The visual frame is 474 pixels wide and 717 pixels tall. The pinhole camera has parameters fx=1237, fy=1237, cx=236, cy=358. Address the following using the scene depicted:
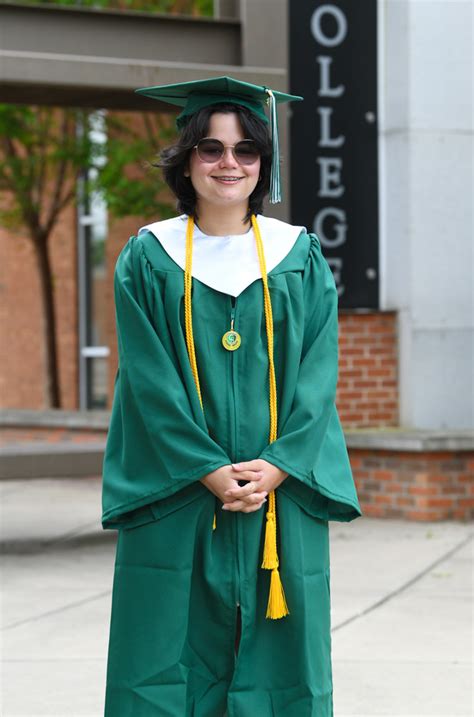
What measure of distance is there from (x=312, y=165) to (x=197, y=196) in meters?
5.43

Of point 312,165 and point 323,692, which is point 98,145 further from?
point 323,692

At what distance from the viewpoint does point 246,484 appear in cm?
300

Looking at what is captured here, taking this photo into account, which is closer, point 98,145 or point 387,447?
point 387,447

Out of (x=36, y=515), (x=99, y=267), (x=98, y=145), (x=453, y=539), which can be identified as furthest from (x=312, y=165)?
(x=99, y=267)

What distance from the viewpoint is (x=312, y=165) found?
858 centimetres

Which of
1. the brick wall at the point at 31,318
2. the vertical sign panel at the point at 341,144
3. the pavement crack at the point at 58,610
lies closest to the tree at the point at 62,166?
the brick wall at the point at 31,318

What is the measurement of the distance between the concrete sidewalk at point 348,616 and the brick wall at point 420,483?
0.13 meters

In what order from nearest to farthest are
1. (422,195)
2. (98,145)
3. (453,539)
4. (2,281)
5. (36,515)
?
(453,539) → (422,195) → (36,515) → (98,145) → (2,281)

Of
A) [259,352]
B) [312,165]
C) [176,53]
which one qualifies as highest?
[176,53]

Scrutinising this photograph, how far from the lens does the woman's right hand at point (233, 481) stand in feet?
9.77

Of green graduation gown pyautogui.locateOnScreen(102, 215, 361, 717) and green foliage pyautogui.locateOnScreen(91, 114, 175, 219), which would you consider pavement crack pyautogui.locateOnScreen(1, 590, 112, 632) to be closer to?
green graduation gown pyautogui.locateOnScreen(102, 215, 361, 717)

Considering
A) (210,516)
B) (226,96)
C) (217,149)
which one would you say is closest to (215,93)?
(226,96)

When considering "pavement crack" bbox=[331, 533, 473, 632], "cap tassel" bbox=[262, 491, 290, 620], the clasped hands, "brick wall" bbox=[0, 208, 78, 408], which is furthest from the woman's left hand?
"brick wall" bbox=[0, 208, 78, 408]

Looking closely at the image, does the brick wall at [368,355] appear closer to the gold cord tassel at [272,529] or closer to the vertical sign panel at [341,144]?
the vertical sign panel at [341,144]
